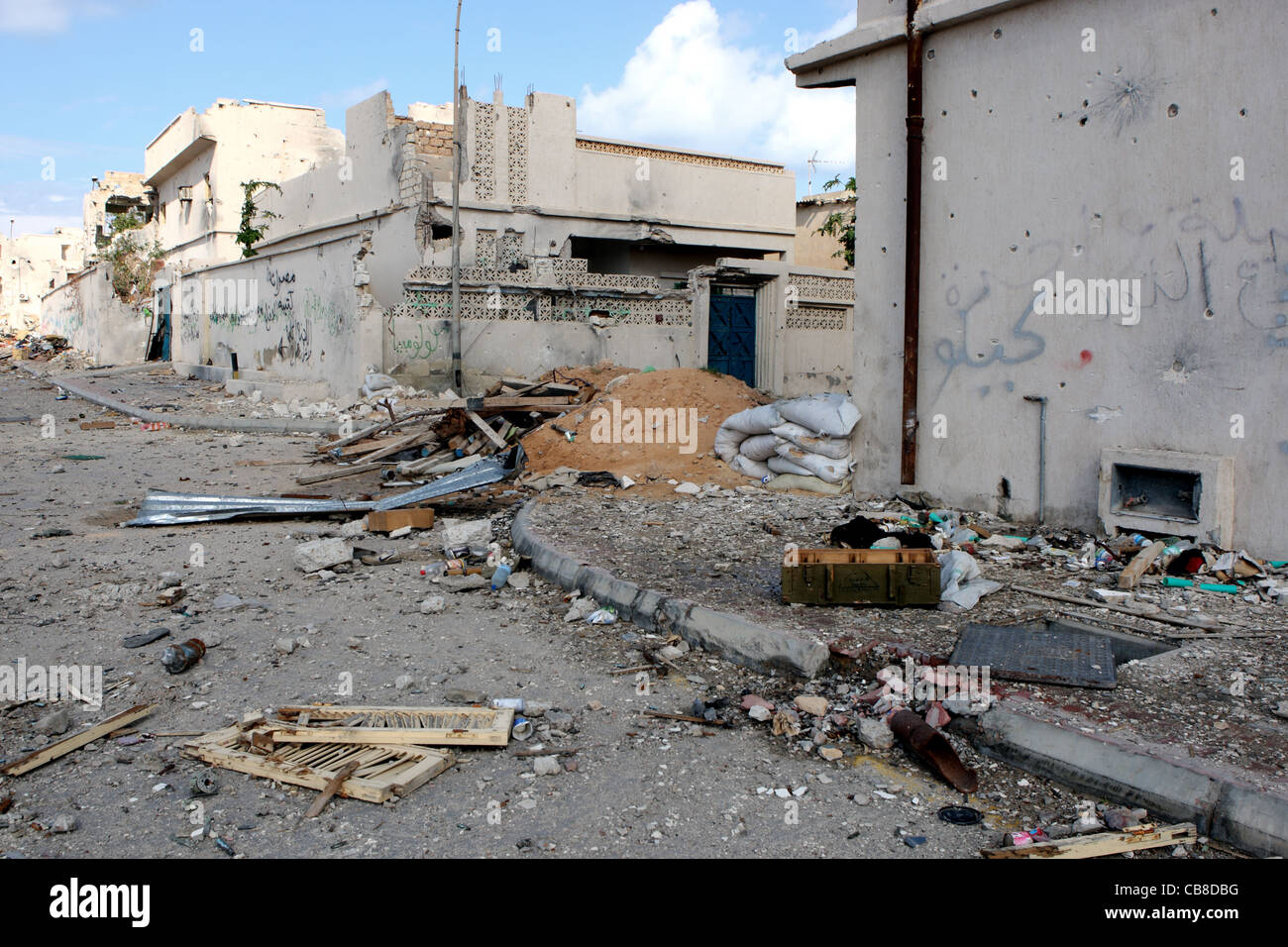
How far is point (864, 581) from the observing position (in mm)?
4395

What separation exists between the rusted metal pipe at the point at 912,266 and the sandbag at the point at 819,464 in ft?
Result: 2.02

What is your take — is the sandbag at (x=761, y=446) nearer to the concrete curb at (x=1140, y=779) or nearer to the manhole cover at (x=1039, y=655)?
the manhole cover at (x=1039, y=655)

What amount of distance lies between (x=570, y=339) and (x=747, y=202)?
27.3 ft

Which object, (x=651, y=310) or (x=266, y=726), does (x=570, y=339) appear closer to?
(x=651, y=310)

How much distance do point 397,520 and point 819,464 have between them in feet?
11.2

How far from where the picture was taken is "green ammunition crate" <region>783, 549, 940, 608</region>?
14.4ft

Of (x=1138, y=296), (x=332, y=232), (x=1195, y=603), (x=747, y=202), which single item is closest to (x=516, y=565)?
(x=1195, y=603)

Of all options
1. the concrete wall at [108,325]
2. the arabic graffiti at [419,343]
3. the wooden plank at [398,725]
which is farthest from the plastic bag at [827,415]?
the concrete wall at [108,325]

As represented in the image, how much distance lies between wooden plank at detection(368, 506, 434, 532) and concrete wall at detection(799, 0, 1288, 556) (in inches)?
139

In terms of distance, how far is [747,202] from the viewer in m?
23.4

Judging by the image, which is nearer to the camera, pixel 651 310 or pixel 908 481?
pixel 908 481

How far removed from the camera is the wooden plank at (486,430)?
948 centimetres

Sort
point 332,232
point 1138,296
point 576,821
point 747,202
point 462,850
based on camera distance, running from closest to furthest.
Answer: point 462,850 < point 576,821 < point 1138,296 < point 332,232 < point 747,202

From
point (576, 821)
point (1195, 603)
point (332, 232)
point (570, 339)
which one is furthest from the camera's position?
point (332, 232)
